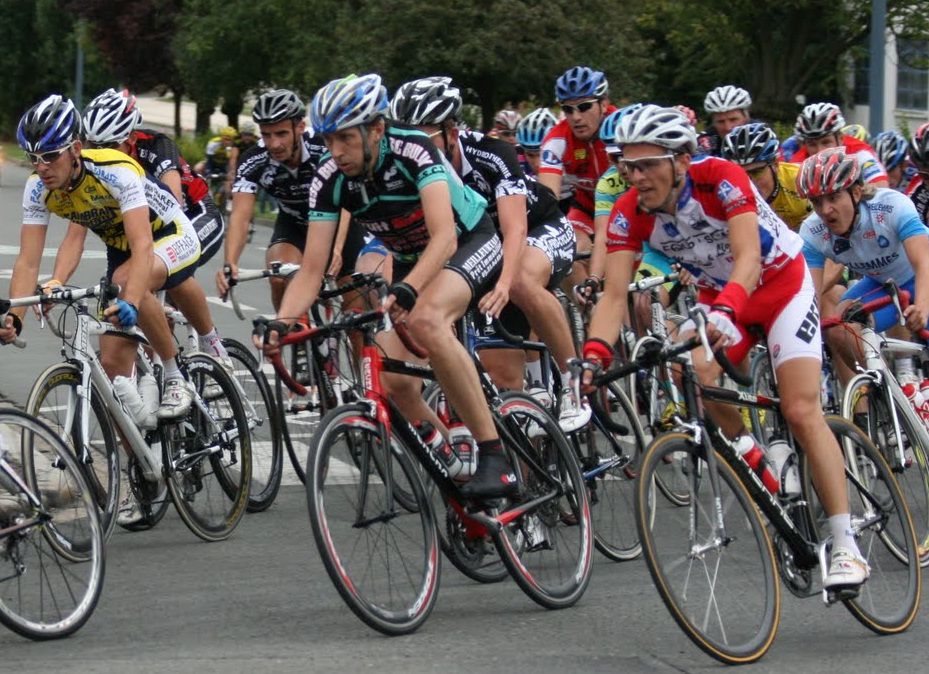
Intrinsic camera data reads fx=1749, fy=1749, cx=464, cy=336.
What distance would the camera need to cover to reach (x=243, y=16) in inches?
1986

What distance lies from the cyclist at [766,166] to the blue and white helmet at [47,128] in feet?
13.3

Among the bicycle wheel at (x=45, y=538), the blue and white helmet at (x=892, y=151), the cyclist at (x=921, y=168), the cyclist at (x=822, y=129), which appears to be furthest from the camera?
the blue and white helmet at (x=892, y=151)

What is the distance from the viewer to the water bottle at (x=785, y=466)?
20.7 feet

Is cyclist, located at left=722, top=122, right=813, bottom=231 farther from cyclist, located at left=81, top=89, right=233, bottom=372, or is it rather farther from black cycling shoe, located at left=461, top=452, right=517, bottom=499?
black cycling shoe, located at left=461, top=452, right=517, bottom=499

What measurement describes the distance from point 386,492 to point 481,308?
118cm

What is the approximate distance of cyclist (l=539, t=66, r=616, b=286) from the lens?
34.3 feet

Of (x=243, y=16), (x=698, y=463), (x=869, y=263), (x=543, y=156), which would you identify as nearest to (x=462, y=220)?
(x=698, y=463)

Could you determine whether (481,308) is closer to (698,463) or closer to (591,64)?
(698,463)

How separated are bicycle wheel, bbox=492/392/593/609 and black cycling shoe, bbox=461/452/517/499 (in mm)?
131

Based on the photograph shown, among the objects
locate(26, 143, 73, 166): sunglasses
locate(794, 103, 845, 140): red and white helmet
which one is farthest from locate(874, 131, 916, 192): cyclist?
locate(26, 143, 73, 166): sunglasses

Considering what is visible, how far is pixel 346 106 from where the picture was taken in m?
6.42

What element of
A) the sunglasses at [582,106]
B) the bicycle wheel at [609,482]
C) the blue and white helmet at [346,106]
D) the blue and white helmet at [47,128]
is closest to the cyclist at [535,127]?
the sunglasses at [582,106]

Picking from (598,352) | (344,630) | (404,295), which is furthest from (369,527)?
(598,352)

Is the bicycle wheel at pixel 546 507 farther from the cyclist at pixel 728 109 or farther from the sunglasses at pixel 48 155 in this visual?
the cyclist at pixel 728 109
